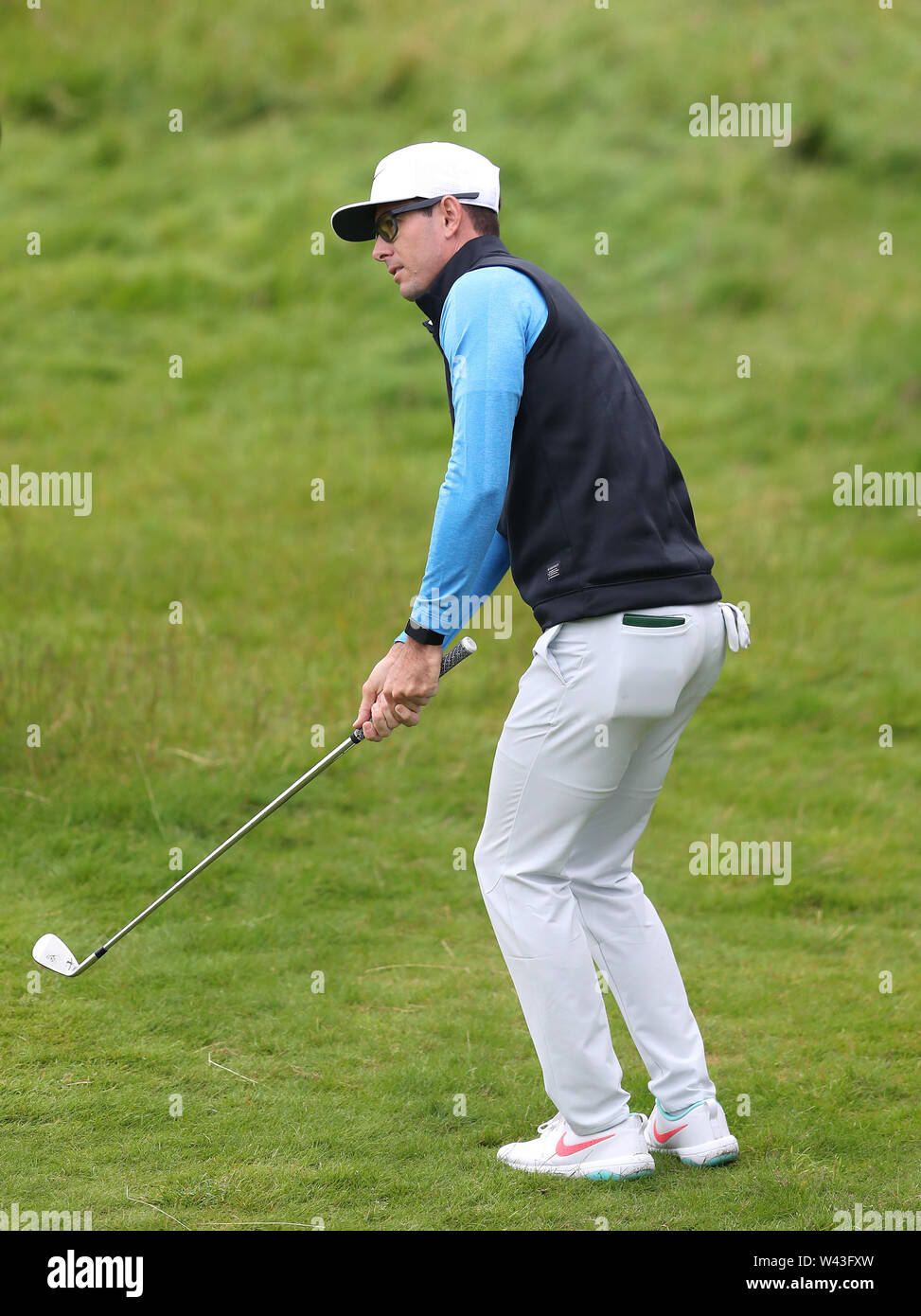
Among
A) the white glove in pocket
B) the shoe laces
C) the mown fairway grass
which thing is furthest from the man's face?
the mown fairway grass

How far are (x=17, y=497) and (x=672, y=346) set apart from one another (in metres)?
5.34

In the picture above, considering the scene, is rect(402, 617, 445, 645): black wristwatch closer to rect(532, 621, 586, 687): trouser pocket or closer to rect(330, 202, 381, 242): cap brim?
rect(532, 621, 586, 687): trouser pocket

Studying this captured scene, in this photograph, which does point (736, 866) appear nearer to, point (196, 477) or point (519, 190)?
point (196, 477)

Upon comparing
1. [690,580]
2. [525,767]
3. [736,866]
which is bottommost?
[736,866]

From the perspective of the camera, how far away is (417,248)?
404 centimetres

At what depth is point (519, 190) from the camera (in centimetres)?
1404

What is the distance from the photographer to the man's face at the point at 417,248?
13.2 feet

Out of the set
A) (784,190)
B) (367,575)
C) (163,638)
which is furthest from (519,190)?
A: (163,638)

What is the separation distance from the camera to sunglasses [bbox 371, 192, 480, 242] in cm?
400

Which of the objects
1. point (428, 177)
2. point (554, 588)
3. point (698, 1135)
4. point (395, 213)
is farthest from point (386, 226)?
point (698, 1135)

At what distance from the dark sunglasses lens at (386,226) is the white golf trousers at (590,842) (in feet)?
3.53

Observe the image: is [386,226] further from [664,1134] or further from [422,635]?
[664,1134]

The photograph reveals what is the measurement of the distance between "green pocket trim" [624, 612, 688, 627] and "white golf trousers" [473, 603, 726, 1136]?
1cm

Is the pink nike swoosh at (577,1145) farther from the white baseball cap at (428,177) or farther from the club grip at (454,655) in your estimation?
the white baseball cap at (428,177)
